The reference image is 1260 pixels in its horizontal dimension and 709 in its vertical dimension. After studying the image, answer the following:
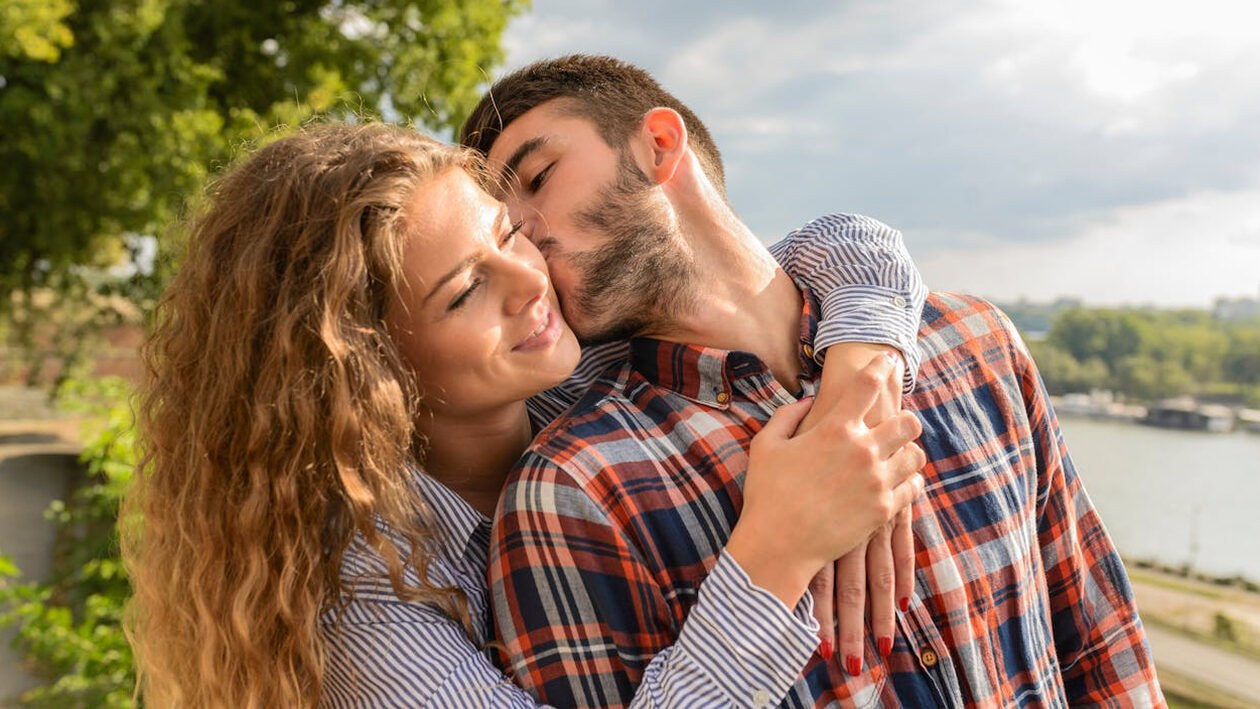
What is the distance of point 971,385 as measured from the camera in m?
1.80

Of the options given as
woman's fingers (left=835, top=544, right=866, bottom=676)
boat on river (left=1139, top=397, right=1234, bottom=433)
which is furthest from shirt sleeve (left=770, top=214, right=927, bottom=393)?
boat on river (left=1139, top=397, right=1234, bottom=433)

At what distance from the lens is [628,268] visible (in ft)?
6.07

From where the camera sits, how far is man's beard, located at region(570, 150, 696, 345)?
6.01 feet

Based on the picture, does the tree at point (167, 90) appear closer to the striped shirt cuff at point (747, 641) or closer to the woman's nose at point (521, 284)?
the woman's nose at point (521, 284)

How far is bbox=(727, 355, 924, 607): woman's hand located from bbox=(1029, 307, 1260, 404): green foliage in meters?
5.80

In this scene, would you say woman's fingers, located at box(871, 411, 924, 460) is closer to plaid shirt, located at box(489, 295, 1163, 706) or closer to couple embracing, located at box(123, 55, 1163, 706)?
couple embracing, located at box(123, 55, 1163, 706)

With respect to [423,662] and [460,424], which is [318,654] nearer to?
[423,662]

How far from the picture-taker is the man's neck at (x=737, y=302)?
73.5 inches

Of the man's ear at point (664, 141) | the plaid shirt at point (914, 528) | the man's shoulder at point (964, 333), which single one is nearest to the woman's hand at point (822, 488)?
the plaid shirt at point (914, 528)

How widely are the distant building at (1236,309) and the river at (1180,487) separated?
4.02ft

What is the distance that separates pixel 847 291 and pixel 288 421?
1023 mm

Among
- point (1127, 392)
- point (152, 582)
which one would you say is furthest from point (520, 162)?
point (1127, 392)

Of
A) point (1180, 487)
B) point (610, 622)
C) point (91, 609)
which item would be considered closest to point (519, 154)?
point (610, 622)

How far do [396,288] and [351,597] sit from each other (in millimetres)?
503
